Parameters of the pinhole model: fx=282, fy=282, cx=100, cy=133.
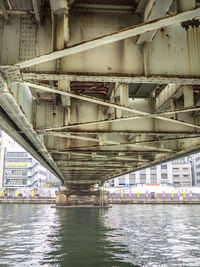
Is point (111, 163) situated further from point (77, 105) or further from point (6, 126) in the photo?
point (6, 126)

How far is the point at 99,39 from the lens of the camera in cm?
615

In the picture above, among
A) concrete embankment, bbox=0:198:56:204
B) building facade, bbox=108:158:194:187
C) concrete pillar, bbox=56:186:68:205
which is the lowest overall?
concrete embankment, bbox=0:198:56:204

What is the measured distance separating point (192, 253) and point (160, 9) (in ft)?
45.4

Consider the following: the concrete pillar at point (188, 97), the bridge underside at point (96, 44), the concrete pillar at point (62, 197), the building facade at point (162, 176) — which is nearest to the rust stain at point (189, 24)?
the bridge underside at point (96, 44)

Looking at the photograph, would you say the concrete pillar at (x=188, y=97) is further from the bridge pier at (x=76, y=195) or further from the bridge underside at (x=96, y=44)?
the bridge pier at (x=76, y=195)

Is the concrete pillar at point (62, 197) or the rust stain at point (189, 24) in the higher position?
the rust stain at point (189, 24)

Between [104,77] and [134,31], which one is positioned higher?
[134,31]

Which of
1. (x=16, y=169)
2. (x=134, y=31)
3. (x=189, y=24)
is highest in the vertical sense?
(x=16, y=169)

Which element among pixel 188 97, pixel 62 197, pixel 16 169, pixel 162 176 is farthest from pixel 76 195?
pixel 162 176

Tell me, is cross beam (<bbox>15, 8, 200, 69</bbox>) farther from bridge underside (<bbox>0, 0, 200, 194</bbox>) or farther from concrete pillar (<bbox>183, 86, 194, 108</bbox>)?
concrete pillar (<bbox>183, 86, 194, 108</bbox>)

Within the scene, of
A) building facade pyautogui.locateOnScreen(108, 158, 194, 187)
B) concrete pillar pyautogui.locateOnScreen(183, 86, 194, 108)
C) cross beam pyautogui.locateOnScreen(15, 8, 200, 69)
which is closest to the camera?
cross beam pyautogui.locateOnScreen(15, 8, 200, 69)

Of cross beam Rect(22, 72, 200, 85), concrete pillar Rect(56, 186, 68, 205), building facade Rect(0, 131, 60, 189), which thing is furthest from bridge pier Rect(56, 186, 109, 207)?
cross beam Rect(22, 72, 200, 85)

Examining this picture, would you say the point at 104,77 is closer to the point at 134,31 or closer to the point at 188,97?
the point at 134,31

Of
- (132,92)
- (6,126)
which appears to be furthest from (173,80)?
(6,126)
